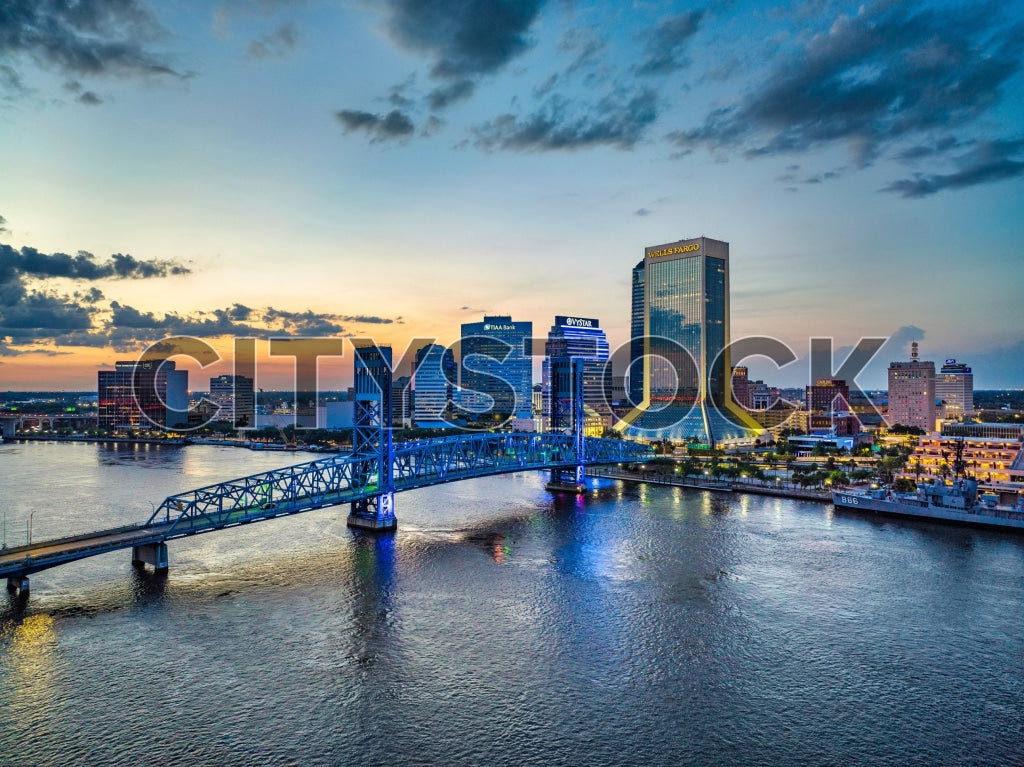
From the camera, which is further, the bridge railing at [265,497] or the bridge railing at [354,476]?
the bridge railing at [354,476]

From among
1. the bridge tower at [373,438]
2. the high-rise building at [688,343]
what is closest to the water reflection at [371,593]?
the bridge tower at [373,438]

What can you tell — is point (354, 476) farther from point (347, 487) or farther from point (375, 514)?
point (375, 514)

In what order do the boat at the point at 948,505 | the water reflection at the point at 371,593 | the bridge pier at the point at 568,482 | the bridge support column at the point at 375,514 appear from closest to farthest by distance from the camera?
1. the water reflection at the point at 371,593
2. the bridge support column at the point at 375,514
3. the boat at the point at 948,505
4. the bridge pier at the point at 568,482

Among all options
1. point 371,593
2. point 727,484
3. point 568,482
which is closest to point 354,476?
point 371,593

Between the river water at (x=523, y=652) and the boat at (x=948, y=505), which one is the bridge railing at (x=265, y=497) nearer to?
the river water at (x=523, y=652)

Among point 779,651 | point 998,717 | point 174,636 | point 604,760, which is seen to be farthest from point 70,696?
point 998,717

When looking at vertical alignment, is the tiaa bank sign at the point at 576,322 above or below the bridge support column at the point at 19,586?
above

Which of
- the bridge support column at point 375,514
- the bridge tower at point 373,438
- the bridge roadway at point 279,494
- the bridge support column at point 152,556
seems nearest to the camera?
the bridge roadway at point 279,494

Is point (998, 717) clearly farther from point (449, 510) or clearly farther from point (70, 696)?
point (449, 510)
